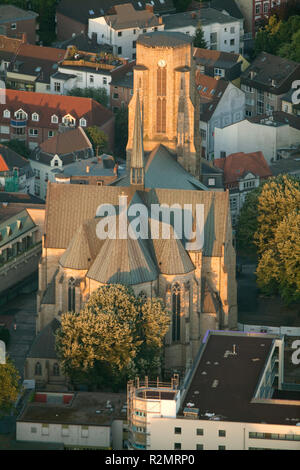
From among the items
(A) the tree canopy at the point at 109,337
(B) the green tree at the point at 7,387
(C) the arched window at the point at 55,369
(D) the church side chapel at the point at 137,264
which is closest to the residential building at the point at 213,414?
(A) the tree canopy at the point at 109,337

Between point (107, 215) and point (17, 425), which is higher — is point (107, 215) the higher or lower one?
the higher one

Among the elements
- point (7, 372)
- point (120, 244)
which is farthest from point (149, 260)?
point (7, 372)

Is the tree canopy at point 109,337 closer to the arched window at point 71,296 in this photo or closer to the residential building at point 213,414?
the residential building at point 213,414

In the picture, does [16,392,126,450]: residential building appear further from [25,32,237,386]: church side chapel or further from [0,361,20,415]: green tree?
[25,32,237,386]: church side chapel

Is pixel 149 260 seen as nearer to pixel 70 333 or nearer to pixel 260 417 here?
pixel 70 333

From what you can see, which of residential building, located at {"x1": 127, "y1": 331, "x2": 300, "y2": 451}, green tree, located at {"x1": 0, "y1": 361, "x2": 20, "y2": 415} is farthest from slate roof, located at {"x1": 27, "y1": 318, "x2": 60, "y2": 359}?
residential building, located at {"x1": 127, "y1": 331, "x2": 300, "y2": 451}

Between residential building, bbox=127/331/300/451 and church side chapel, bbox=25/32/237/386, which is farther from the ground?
church side chapel, bbox=25/32/237/386
